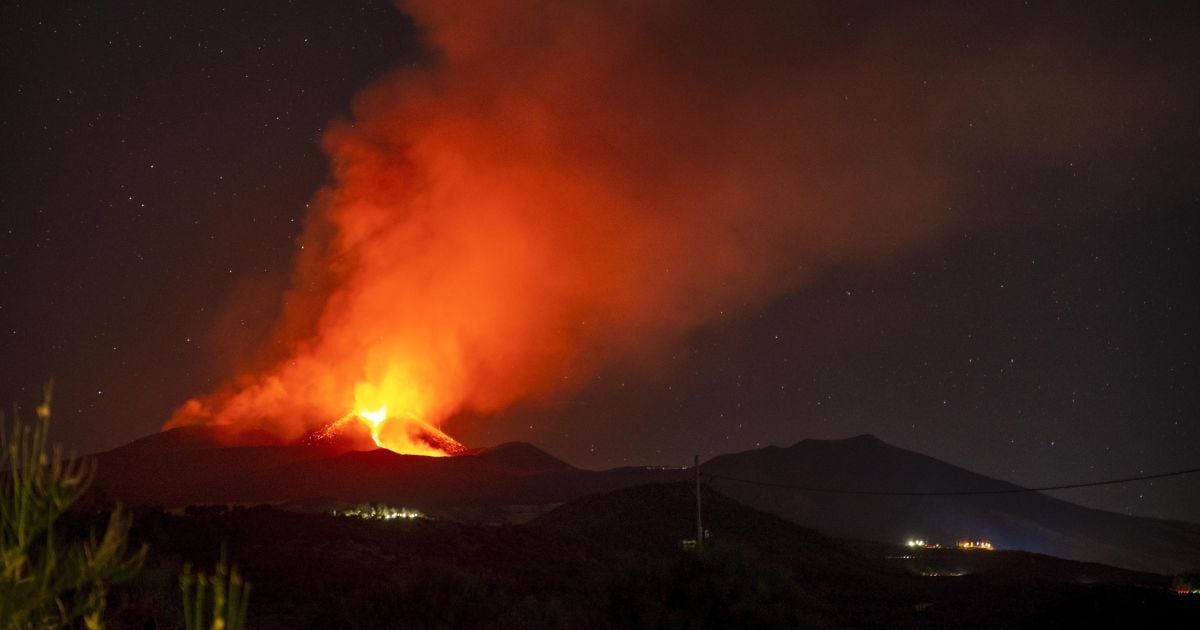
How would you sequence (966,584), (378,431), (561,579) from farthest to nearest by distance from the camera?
(378,431) → (966,584) → (561,579)

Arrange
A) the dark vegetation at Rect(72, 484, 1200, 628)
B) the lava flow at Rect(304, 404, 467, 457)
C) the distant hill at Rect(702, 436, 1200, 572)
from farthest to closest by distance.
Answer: the lava flow at Rect(304, 404, 467, 457)
the distant hill at Rect(702, 436, 1200, 572)
the dark vegetation at Rect(72, 484, 1200, 628)

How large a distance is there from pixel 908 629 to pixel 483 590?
11.4 metres

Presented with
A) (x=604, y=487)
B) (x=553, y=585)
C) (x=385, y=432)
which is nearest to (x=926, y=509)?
(x=604, y=487)

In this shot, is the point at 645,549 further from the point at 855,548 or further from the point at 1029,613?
the point at 1029,613

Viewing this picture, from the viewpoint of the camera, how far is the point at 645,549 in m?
47.2

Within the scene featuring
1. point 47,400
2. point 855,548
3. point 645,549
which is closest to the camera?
point 47,400

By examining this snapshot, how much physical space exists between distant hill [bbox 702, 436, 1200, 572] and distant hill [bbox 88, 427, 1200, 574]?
0.23 m

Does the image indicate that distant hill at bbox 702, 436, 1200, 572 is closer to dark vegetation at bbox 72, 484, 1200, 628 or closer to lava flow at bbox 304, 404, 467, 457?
lava flow at bbox 304, 404, 467, 457

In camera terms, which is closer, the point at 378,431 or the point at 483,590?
the point at 483,590

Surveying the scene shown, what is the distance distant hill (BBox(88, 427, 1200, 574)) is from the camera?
89.4m

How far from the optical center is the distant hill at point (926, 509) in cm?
9144

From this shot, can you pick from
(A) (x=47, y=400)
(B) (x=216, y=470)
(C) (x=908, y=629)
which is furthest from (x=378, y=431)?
(A) (x=47, y=400)

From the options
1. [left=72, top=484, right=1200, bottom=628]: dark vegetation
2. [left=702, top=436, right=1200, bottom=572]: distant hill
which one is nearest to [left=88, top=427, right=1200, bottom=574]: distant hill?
[left=702, top=436, right=1200, bottom=572]: distant hill

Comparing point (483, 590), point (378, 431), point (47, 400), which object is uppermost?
point (378, 431)
